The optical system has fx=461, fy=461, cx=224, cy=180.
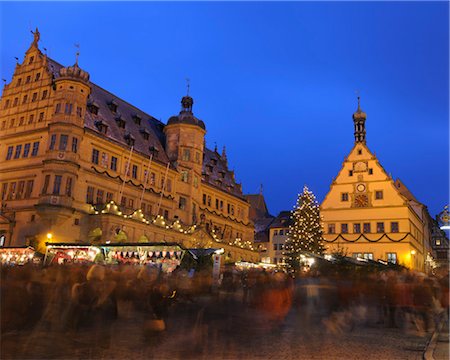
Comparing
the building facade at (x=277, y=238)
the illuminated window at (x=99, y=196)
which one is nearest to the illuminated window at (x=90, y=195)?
the illuminated window at (x=99, y=196)

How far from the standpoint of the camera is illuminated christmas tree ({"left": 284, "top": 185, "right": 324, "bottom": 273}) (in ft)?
149

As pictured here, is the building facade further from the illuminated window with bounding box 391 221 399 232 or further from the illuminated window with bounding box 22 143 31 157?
the illuminated window with bounding box 22 143 31 157

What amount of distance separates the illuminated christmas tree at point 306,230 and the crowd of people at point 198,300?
22858 mm

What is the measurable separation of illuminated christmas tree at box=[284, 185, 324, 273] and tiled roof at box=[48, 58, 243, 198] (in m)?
14.8

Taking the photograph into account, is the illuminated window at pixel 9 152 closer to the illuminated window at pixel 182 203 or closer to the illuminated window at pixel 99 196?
the illuminated window at pixel 99 196

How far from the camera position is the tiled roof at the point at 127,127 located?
142 feet

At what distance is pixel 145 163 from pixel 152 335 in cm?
3582

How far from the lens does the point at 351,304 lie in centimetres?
1727

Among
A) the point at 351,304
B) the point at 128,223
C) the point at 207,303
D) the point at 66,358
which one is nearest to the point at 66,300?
the point at 66,358

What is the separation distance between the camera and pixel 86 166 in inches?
1560

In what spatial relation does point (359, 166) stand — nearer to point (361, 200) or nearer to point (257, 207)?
point (361, 200)

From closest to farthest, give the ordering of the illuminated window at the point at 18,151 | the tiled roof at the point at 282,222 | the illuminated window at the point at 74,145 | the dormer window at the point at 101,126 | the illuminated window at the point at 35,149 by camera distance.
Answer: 1. the illuminated window at the point at 74,145
2. the illuminated window at the point at 35,149
3. the illuminated window at the point at 18,151
4. the dormer window at the point at 101,126
5. the tiled roof at the point at 282,222

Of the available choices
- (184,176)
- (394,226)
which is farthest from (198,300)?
(394,226)

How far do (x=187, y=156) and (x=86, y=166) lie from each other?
14863 millimetres
